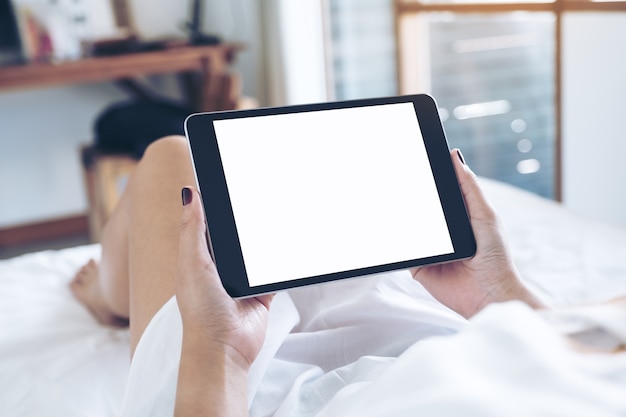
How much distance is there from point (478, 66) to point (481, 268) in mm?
1846

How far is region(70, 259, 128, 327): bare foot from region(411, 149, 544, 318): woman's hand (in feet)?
1.82

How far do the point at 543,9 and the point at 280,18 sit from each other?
1.11m

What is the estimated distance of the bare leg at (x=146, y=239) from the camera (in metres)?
0.86

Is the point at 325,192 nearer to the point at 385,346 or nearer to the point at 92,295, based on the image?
the point at 385,346

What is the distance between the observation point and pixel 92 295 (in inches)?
45.4

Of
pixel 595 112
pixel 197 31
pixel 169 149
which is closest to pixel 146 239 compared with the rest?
pixel 169 149

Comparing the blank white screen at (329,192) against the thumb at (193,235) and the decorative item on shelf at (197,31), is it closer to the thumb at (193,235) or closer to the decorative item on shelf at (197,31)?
the thumb at (193,235)

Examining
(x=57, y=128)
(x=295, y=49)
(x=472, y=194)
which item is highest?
(x=472, y=194)

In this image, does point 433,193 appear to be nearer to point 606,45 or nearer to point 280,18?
point 606,45

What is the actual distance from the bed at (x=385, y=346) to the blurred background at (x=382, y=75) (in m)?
0.58

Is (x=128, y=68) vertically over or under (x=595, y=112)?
over

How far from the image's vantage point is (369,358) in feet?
2.52

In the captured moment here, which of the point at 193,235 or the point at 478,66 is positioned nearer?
the point at 193,235

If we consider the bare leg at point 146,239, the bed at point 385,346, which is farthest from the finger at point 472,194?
the bare leg at point 146,239
